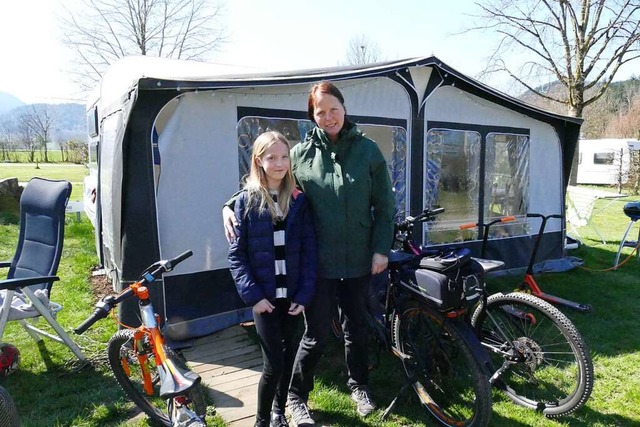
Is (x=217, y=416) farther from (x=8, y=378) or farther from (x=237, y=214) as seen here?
(x=8, y=378)

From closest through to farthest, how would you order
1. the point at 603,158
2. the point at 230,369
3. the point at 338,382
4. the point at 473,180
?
the point at 338,382 → the point at 230,369 → the point at 473,180 → the point at 603,158

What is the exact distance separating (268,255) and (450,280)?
96cm

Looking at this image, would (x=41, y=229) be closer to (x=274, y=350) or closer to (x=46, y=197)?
(x=46, y=197)

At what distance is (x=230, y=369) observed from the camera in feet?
10.6

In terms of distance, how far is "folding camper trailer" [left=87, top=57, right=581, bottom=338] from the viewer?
345 cm

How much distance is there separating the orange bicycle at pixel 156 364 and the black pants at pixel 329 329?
1.81ft

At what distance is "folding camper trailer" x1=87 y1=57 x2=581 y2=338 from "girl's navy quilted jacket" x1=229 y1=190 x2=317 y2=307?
168 cm

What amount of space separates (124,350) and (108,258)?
2.73m

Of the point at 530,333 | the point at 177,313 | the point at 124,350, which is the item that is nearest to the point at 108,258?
the point at 177,313

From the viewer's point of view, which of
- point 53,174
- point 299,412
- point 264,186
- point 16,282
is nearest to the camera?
point 264,186

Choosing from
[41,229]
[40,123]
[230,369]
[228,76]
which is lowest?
[230,369]

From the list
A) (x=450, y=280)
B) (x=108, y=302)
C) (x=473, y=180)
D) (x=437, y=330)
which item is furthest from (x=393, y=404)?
(x=473, y=180)

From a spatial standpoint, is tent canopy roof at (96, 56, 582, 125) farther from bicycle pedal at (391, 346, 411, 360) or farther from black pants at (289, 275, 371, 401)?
bicycle pedal at (391, 346, 411, 360)

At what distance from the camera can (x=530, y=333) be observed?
2.67m
